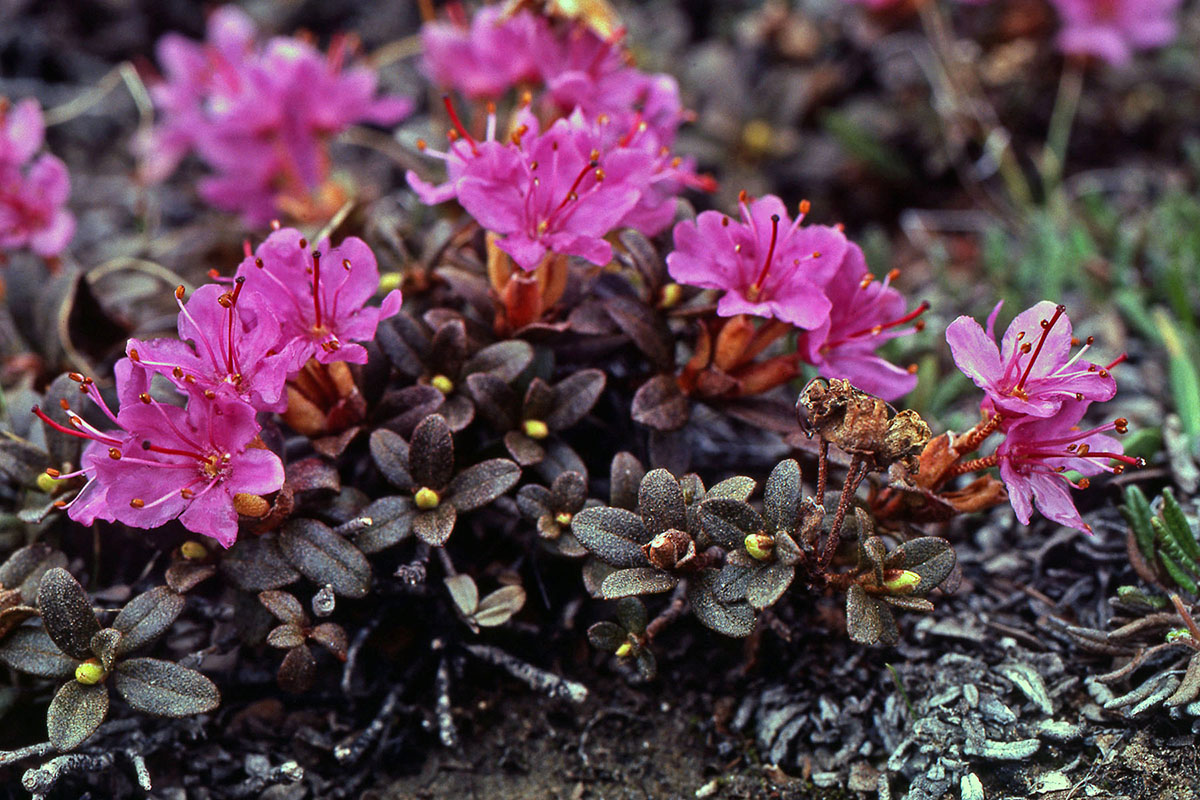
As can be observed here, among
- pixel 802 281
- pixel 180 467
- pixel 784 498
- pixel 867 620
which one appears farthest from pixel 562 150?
pixel 867 620

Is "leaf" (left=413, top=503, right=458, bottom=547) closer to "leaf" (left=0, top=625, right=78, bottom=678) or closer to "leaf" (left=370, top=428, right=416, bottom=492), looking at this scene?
"leaf" (left=370, top=428, right=416, bottom=492)

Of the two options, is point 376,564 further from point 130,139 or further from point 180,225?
point 130,139

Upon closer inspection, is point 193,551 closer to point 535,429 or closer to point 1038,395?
point 535,429

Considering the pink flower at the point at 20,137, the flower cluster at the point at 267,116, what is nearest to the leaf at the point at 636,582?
the flower cluster at the point at 267,116

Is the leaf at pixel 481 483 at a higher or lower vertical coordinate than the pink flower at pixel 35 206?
lower

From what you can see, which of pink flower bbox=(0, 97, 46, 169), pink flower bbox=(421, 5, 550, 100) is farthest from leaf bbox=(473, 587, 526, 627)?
pink flower bbox=(0, 97, 46, 169)

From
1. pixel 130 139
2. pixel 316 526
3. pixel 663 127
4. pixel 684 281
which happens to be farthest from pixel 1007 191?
pixel 130 139

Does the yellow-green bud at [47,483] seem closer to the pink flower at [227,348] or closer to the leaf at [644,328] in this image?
the pink flower at [227,348]
